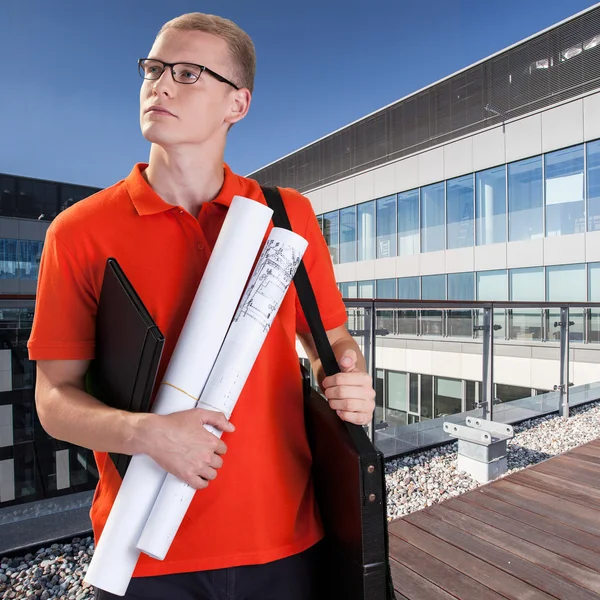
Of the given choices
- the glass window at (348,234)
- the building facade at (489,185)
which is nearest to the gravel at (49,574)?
the building facade at (489,185)

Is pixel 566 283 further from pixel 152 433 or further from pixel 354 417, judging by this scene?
pixel 152 433

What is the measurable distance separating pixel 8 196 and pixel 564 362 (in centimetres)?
3372

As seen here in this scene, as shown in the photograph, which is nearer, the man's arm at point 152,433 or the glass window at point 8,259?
the man's arm at point 152,433

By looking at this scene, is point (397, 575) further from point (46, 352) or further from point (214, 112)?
point (214, 112)

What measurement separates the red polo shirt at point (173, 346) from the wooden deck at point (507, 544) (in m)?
1.35

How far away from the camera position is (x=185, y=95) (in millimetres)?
922

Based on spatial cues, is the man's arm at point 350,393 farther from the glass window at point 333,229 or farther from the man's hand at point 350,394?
the glass window at point 333,229

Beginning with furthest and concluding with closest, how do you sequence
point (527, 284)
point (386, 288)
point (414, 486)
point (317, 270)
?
1. point (386, 288)
2. point (527, 284)
3. point (414, 486)
4. point (317, 270)

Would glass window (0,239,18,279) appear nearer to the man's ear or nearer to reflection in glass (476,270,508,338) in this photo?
reflection in glass (476,270,508,338)

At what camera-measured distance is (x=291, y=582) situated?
95 cm

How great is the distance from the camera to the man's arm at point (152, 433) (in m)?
0.74

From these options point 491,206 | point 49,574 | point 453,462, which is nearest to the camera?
point 49,574

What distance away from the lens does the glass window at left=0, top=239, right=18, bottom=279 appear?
29766 mm

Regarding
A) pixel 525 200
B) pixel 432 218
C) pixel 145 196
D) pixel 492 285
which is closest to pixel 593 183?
pixel 525 200
